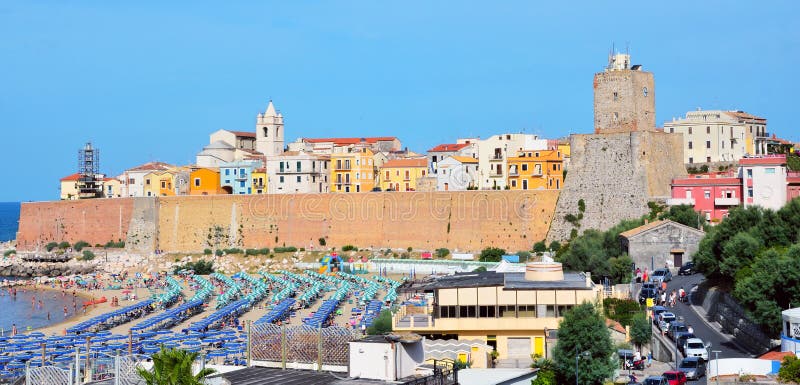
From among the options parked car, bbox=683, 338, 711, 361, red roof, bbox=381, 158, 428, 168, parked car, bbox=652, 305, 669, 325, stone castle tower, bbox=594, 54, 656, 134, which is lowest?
parked car, bbox=683, 338, 711, 361

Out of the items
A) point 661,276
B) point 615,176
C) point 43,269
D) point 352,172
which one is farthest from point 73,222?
point 661,276

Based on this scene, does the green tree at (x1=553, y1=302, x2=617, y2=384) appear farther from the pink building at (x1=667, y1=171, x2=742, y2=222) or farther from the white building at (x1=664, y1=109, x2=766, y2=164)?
the white building at (x1=664, y1=109, x2=766, y2=164)

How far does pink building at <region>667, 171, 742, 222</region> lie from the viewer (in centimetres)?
5384

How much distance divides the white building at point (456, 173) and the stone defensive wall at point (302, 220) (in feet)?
24.6

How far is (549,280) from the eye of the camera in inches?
1103

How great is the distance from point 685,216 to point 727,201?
4.21 m

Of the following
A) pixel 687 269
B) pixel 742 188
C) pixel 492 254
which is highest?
pixel 742 188

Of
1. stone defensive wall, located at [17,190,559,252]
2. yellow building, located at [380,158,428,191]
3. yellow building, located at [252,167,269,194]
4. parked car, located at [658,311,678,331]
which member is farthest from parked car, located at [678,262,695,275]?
yellow building, located at [252,167,269,194]

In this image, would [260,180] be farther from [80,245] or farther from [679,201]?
[679,201]

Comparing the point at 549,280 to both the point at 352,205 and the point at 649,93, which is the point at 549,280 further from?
the point at 352,205

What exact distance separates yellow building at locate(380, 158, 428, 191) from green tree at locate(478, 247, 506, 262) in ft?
52.6

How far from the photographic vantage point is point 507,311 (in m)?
26.7

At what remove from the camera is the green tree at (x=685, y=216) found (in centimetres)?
5059

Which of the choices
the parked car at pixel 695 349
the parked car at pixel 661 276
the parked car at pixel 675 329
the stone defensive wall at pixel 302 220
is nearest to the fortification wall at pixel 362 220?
the stone defensive wall at pixel 302 220
